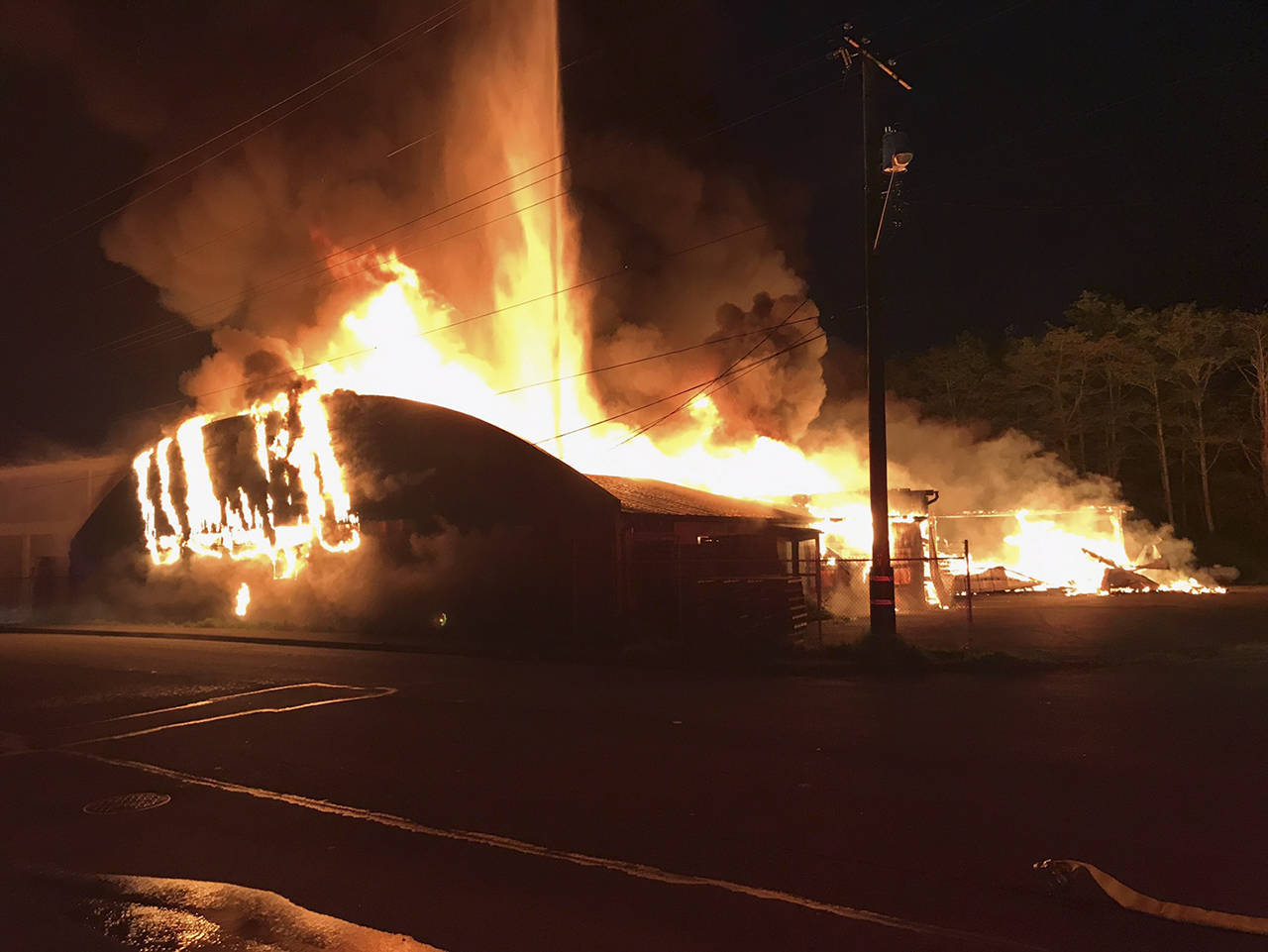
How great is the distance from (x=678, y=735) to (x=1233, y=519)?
48.6 metres

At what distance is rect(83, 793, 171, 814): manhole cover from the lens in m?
7.00

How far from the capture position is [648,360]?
32531 mm

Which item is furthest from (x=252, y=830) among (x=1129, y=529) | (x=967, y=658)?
(x=1129, y=529)

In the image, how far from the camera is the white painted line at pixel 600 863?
14.9 feet

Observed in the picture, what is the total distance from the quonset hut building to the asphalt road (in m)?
6.66

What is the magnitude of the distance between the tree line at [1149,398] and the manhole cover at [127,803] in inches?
1790

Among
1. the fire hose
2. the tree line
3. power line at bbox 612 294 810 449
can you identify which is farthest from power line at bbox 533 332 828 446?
the fire hose

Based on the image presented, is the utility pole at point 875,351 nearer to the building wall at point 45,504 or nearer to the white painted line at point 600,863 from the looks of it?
the white painted line at point 600,863

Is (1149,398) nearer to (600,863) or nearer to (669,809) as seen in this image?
(669,809)

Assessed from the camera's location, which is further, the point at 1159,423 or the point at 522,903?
the point at 1159,423

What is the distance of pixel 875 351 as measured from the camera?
16.1 m

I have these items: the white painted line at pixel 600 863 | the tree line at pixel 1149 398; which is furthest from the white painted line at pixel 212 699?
the tree line at pixel 1149 398

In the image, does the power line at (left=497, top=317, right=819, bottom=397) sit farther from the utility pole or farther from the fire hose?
the fire hose

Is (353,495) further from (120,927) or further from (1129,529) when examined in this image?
(1129,529)
